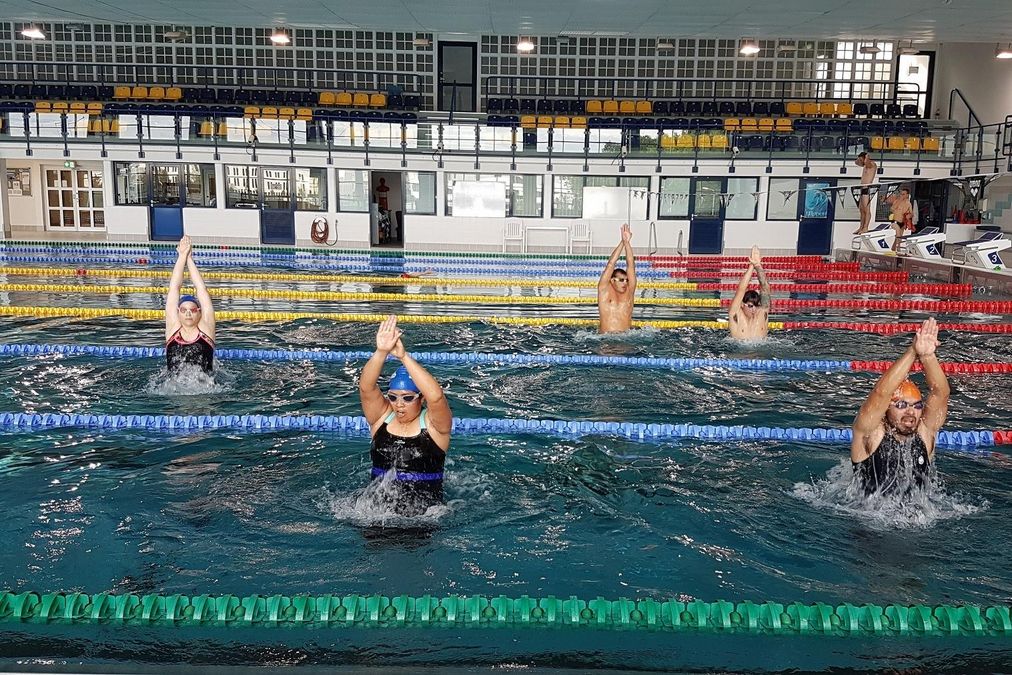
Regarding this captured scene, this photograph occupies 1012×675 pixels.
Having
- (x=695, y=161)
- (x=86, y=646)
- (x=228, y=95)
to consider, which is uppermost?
(x=228, y=95)

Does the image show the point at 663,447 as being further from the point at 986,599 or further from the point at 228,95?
the point at 228,95

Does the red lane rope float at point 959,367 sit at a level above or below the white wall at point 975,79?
below

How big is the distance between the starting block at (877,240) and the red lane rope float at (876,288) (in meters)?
3.53

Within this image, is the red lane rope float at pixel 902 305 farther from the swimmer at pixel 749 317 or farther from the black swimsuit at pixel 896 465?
A: the black swimsuit at pixel 896 465

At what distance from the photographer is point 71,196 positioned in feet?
86.2

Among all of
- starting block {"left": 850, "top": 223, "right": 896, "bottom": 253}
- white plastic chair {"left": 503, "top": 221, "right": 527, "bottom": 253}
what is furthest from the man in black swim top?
white plastic chair {"left": 503, "top": 221, "right": 527, "bottom": 253}

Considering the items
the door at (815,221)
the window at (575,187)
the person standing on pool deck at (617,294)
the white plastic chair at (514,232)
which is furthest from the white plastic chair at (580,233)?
the person standing on pool deck at (617,294)

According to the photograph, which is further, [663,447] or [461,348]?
[461,348]

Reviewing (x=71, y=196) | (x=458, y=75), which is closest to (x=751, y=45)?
(x=458, y=75)

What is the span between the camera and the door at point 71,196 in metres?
26.2

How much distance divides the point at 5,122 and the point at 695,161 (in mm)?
16425

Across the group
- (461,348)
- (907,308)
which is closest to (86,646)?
(461,348)

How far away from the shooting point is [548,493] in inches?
203

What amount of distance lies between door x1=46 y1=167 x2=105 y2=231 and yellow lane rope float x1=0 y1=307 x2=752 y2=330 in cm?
1747
